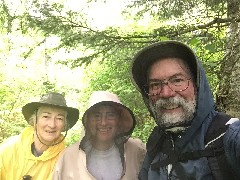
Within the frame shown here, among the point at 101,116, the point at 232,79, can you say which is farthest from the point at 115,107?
the point at 232,79

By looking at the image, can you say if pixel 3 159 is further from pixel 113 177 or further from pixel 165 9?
pixel 165 9

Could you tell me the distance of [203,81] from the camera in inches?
101

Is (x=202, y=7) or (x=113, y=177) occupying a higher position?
(x=202, y=7)

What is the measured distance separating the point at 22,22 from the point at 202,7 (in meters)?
2.99

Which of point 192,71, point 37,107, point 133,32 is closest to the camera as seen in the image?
point 192,71

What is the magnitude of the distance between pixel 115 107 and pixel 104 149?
1.63 feet

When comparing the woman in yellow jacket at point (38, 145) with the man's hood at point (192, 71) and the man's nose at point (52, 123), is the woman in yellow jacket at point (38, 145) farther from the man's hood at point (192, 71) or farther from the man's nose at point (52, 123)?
the man's hood at point (192, 71)

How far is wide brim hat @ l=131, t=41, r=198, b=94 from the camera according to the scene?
2771 mm

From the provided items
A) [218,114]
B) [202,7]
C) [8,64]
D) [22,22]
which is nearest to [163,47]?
[218,114]

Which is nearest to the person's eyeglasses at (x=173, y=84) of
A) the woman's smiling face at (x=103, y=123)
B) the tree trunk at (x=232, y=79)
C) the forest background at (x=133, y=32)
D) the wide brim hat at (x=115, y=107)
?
the forest background at (x=133, y=32)

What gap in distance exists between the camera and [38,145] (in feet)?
13.6

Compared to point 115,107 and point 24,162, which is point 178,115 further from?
point 24,162

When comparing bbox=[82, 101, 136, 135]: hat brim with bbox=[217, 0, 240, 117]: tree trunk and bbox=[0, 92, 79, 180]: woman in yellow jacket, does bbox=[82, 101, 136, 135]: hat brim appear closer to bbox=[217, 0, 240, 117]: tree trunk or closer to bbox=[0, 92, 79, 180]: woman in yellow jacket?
bbox=[0, 92, 79, 180]: woman in yellow jacket

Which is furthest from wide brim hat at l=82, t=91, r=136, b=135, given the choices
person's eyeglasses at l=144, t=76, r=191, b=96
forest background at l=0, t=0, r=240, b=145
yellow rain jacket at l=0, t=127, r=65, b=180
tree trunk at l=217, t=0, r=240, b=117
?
tree trunk at l=217, t=0, r=240, b=117
